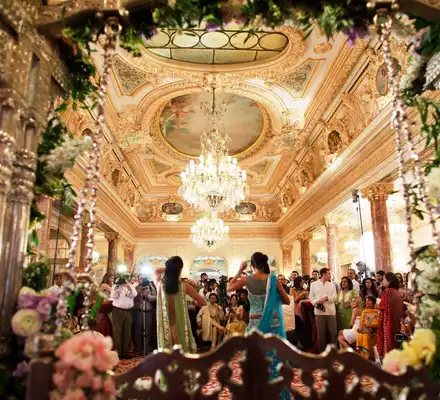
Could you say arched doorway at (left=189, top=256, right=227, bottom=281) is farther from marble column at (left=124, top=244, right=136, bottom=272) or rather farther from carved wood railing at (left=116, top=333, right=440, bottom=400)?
carved wood railing at (left=116, top=333, right=440, bottom=400)

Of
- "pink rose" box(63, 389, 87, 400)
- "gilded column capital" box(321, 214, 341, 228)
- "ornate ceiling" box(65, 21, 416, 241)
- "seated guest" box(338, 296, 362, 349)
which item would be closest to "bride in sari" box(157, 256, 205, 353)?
"pink rose" box(63, 389, 87, 400)

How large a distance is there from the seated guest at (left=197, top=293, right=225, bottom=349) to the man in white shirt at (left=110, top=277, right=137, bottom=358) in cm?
161

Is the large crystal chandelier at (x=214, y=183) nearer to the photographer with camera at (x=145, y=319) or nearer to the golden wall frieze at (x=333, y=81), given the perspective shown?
the photographer with camera at (x=145, y=319)

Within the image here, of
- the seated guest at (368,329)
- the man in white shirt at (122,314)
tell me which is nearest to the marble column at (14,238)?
the seated guest at (368,329)

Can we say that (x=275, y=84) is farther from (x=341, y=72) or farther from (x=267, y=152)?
(x=267, y=152)

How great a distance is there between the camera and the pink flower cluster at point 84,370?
83.3 inches

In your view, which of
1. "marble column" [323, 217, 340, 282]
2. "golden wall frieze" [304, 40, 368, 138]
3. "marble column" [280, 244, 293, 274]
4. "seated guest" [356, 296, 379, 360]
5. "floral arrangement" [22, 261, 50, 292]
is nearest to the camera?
"floral arrangement" [22, 261, 50, 292]

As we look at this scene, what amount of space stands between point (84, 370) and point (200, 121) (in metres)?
11.8

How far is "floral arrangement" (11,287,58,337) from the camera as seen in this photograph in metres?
2.38

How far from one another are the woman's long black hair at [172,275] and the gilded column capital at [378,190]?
675cm

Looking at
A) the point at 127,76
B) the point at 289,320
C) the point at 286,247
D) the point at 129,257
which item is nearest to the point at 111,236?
the point at 129,257

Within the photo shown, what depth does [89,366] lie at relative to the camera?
→ 2.18 m

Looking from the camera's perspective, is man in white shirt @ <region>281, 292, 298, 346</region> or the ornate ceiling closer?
man in white shirt @ <region>281, 292, 298, 346</region>

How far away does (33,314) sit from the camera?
242 centimetres
